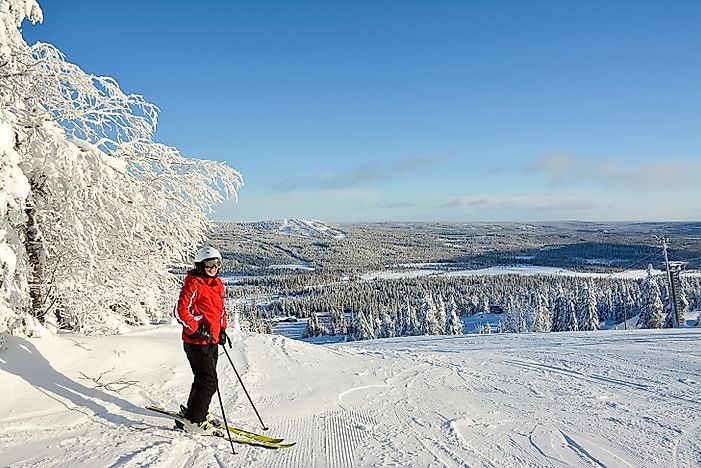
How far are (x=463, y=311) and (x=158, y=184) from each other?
91.5 m

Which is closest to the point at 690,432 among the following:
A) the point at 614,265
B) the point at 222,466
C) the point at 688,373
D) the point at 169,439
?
the point at 688,373

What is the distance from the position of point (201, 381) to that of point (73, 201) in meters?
3.09

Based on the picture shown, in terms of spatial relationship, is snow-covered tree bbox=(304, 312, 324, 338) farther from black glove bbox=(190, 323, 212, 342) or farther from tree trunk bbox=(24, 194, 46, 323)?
black glove bbox=(190, 323, 212, 342)

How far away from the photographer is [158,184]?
8219 millimetres

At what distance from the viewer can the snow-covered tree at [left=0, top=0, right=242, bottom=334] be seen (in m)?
6.35

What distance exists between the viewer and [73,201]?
643cm

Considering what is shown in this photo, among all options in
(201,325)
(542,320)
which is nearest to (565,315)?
(542,320)

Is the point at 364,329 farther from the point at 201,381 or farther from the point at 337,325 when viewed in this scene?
the point at 201,381

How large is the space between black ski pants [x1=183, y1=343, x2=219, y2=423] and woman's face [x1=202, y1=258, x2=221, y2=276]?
30.0 inches

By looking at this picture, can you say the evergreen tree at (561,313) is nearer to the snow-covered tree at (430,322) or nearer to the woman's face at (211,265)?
the snow-covered tree at (430,322)

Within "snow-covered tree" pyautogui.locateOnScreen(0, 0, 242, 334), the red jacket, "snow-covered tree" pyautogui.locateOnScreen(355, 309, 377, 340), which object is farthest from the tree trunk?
"snow-covered tree" pyautogui.locateOnScreen(355, 309, 377, 340)

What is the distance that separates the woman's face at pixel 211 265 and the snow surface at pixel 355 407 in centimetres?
165

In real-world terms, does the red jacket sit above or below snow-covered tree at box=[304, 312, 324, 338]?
above

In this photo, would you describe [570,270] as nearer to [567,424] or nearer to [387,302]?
[387,302]
